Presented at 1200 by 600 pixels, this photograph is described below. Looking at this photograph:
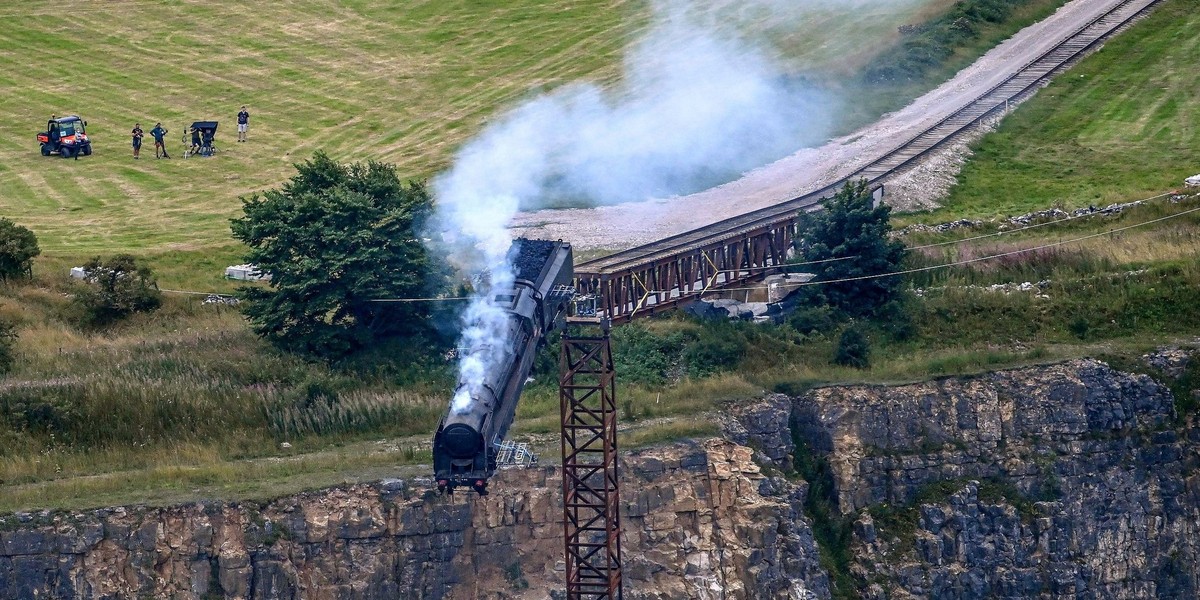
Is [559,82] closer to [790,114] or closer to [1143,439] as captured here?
[790,114]

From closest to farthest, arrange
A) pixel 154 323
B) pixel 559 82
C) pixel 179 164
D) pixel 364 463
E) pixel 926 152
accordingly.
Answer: pixel 364 463 < pixel 154 323 < pixel 926 152 < pixel 179 164 < pixel 559 82

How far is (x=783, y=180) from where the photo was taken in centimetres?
7125

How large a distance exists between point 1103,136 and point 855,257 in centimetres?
2121

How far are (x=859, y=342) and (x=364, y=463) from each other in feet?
51.7

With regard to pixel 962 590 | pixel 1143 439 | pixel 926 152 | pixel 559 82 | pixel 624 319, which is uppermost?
pixel 559 82

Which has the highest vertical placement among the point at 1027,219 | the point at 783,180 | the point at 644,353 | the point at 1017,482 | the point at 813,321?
the point at 783,180

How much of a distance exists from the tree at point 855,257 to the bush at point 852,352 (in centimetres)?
245

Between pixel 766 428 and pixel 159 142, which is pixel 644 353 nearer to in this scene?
pixel 766 428

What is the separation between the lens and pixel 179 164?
78.4 meters

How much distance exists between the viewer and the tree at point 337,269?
184 feet

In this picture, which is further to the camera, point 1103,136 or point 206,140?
point 206,140

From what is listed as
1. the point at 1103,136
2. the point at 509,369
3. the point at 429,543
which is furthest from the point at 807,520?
the point at 1103,136

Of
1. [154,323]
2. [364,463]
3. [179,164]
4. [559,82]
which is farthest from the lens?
[559,82]

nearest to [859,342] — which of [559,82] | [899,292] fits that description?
[899,292]
